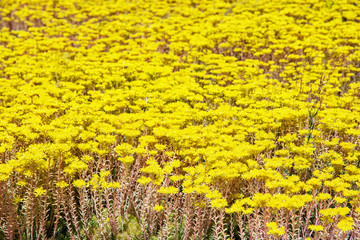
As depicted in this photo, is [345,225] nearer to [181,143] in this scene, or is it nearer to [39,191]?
[181,143]

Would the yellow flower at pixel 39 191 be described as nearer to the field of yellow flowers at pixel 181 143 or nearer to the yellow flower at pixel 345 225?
the field of yellow flowers at pixel 181 143

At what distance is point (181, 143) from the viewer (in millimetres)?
5285

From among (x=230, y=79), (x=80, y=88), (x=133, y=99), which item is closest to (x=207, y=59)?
(x=230, y=79)

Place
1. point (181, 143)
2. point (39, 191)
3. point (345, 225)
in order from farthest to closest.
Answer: point (181, 143), point (39, 191), point (345, 225)

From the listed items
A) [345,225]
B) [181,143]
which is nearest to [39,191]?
[181,143]

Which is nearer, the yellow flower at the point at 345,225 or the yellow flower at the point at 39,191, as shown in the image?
the yellow flower at the point at 345,225

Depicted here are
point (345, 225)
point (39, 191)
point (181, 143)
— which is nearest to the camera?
point (345, 225)

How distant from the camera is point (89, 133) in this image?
5.25m

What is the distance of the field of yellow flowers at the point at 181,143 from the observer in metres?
4.51

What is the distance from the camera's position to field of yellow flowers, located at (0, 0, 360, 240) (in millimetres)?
4508

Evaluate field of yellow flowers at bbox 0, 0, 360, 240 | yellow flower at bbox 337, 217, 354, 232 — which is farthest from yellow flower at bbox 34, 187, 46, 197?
yellow flower at bbox 337, 217, 354, 232

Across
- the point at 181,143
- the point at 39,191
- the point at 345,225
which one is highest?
the point at 181,143

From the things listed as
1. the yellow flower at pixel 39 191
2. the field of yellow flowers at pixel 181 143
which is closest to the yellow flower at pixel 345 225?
the field of yellow flowers at pixel 181 143

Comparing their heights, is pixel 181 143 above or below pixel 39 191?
above
